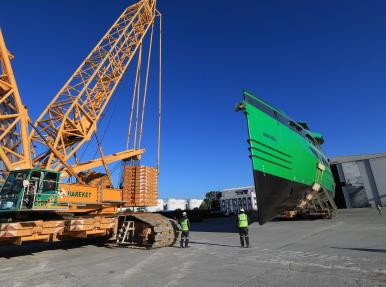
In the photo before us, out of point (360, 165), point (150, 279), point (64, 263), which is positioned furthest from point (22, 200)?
point (360, 165)

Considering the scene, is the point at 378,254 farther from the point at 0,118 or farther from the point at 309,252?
the point at 0,118

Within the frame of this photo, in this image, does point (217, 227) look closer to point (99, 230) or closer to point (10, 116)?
point (99, 230)

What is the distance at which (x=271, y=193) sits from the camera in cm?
1443

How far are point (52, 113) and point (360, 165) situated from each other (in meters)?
36.2

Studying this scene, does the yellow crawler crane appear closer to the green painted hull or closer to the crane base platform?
the crane base platform

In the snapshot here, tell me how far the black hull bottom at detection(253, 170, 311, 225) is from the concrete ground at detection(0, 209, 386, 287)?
286 centimetres

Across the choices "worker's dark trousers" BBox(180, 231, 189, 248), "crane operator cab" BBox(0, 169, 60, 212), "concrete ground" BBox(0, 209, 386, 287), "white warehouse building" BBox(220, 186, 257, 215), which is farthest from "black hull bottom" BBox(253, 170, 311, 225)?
"white warehouse building" BBox(220, 186, 257, 215)

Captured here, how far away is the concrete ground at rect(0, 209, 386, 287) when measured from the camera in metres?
6.43

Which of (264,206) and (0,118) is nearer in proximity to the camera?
(0,118)

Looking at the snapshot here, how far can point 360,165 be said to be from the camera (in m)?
36.6

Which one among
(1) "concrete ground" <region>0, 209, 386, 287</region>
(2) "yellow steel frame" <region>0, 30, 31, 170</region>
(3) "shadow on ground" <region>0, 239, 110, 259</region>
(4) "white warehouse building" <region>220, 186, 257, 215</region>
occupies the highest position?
(4) "white warehouse building" <region>220, 186, 257, 215</region>

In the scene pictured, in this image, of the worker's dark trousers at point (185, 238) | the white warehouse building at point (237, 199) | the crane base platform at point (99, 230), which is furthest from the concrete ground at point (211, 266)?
the white warehouse building at point (237, 199)

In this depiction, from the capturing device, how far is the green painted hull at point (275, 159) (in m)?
14.2

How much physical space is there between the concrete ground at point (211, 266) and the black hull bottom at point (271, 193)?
286 centimetres
